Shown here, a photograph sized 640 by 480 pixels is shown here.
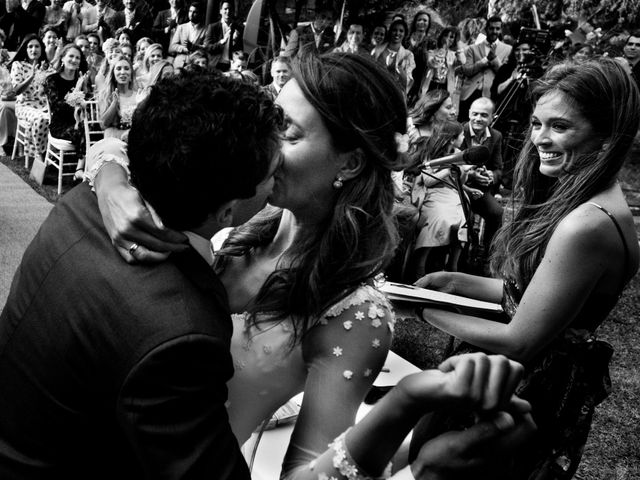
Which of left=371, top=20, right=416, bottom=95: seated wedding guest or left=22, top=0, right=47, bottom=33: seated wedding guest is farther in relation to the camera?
left=22, top=0, right=47, bottom=33: seated wedding guest

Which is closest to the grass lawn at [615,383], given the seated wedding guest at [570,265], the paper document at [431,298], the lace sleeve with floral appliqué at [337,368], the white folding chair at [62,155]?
the paper document at [431,298]

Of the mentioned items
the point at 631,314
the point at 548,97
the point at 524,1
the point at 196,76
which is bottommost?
the point at 631,314

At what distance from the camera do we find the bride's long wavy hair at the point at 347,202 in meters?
1.68

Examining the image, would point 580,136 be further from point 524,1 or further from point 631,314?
point 524,1

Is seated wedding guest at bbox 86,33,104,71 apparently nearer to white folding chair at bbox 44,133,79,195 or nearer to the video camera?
white folding chair at bbox 44,133,79,195

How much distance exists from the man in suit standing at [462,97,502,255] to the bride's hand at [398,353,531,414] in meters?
5.09

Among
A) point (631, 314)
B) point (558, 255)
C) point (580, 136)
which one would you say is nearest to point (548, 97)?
point (580, 136)

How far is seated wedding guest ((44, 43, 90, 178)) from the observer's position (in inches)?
332

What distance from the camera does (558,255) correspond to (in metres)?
1.74

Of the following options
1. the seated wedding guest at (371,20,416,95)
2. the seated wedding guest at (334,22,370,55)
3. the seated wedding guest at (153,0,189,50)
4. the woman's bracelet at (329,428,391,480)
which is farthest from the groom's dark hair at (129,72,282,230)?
the seated wedding guest at (153,0,189,50)

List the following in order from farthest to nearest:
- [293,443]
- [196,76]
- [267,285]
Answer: [267,285] < [293,443] < [196,76]

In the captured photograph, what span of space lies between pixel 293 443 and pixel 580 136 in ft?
4.10

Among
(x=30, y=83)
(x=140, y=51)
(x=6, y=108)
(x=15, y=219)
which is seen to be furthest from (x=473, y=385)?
(x=6, y=108)

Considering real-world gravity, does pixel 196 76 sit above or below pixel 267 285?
above
